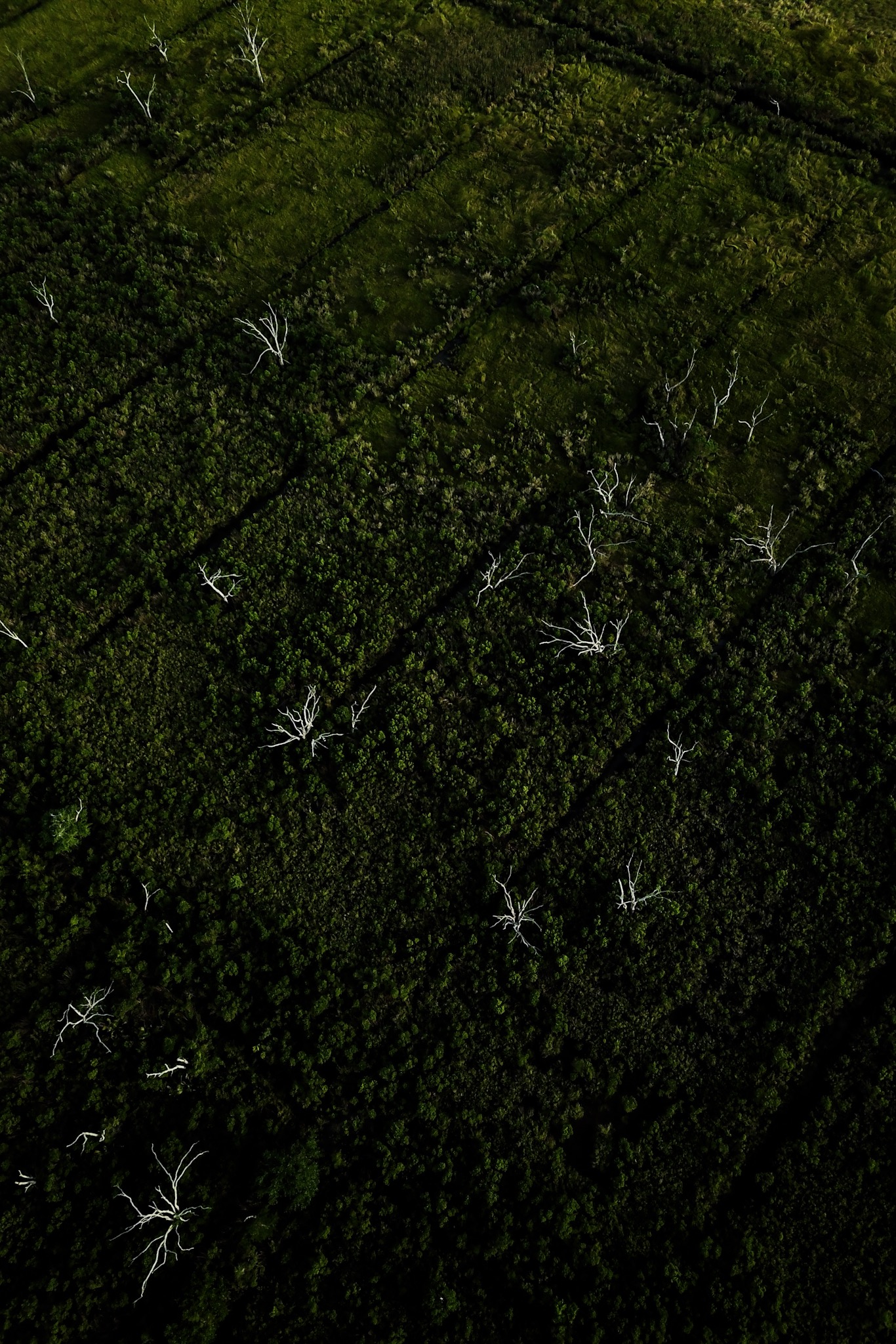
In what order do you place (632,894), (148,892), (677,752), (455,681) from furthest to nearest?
(455,681) < (677,752) < (148,892) < (632,894)

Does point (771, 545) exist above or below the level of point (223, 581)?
above

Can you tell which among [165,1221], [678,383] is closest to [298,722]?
[165,1221]

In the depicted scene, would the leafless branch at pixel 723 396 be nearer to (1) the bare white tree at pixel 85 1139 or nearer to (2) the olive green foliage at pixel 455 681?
(2) the olive green foliage at pixel 455 681

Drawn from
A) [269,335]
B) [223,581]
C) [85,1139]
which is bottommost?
[85,1139]

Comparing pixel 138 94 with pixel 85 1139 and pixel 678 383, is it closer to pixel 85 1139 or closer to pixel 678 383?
pixel 678 383

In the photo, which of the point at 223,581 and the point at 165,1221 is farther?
the point at 223,581

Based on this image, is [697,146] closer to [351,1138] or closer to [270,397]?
[270,397]

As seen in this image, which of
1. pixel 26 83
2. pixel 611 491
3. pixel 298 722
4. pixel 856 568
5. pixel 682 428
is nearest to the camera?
pixel 298 722

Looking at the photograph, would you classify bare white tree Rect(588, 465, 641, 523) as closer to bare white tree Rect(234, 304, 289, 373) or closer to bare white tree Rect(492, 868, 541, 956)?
bare white tree Rect(234, 304, 289, 373)
